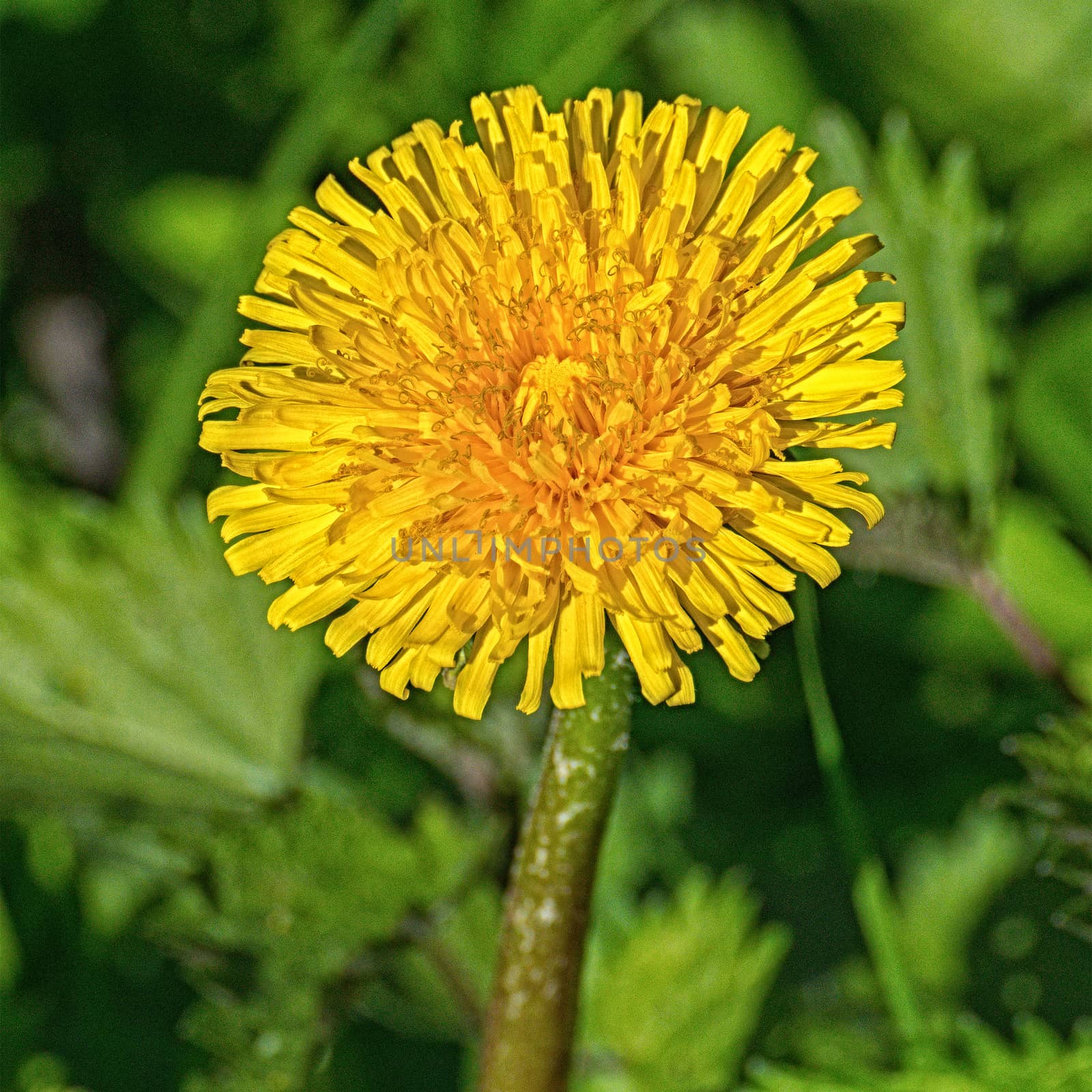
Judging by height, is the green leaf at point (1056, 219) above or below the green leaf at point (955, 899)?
above

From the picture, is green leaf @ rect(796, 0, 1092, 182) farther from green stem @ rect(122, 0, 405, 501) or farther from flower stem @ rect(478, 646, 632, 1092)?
flower stem @ rect(478, 646, 632, 1092)

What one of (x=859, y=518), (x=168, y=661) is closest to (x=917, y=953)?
(x=859, y=518)

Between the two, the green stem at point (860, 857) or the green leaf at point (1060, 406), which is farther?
the green leaf at point (1060, 406)

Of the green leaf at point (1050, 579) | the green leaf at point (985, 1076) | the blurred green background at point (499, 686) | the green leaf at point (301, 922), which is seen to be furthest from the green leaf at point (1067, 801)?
the green leaf at point (301, 922)

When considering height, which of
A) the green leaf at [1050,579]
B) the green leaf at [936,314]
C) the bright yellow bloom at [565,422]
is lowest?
the bright yellow bloom at [565,422]

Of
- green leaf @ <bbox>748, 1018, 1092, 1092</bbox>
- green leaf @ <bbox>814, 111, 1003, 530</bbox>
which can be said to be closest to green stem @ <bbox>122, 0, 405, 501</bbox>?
green leaf @ <bbox>814, 111, 1003, 530</bbox>

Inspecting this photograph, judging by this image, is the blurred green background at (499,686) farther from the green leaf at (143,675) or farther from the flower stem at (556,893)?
the flower stem at (556,893)

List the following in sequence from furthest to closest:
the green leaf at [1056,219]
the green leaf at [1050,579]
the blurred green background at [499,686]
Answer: the green leaf at [1056,219], the green leaf at [1050,579], the blurred green background at [499,686]

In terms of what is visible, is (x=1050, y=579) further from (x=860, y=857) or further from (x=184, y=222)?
(x=184, y=222)

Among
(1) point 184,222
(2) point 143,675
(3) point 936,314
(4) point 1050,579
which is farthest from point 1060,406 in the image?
(1) point 184,222
